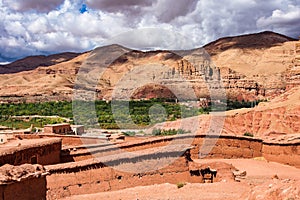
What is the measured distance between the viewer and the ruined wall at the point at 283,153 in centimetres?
2003

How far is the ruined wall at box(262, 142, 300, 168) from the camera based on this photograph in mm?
20031

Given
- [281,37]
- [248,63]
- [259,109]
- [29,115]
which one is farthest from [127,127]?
[281,37]

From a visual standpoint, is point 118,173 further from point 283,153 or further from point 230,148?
point 283,153

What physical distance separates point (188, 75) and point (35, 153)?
246 ft

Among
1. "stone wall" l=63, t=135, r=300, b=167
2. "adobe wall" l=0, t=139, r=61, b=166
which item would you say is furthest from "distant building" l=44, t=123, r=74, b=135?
"adobe wall" l=0, t=139, r=61, b=166

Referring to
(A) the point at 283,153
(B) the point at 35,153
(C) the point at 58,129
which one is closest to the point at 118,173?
(B) the point at 35,153

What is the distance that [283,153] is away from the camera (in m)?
20.6

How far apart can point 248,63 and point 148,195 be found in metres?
105

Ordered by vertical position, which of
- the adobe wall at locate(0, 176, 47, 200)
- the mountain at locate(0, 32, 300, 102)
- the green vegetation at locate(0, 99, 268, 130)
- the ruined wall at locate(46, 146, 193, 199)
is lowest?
the green vegetation at locate(0, 99, 268, 130)

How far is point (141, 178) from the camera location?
13414 millimetres

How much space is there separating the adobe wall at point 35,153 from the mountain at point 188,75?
148ft

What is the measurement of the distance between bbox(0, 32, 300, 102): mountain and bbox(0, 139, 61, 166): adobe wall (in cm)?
4511

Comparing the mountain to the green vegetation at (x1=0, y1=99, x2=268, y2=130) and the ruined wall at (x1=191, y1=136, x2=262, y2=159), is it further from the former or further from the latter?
the ruined wall at (x1=191, y1=136, x2=262, y2=159)

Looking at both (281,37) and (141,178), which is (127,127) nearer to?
(141,178)
